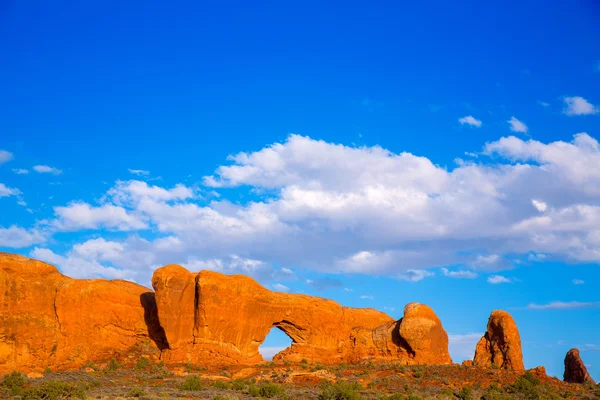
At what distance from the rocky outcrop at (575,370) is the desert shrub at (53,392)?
3166 centimetres

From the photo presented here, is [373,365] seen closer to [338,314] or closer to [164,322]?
[338,314]

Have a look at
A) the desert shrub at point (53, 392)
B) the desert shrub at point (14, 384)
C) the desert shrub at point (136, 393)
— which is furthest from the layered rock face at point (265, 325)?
the desert shrub at point (53, 392)

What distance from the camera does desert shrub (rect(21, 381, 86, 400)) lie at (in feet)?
95.3

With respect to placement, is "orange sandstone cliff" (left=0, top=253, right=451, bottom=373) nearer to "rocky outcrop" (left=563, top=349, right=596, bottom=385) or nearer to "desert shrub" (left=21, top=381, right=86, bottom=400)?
"rocky outcrop" (left=563, top=349, right=596, bottom=385)

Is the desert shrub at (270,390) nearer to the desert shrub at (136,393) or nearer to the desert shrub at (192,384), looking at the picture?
the desert shrub at (192,384)

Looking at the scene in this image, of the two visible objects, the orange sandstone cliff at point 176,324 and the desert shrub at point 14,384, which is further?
the orange sandstone cliff at point 176,324

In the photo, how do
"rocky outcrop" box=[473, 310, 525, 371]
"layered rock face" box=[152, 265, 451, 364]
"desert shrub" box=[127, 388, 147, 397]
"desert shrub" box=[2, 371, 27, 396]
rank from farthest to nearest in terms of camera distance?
"rocky outcrop" box=[473, 310, 525, 371], "layered rock face" box=[152, 265, 451, 364], "desert shrub" box=[2, 371, 27, 396], "desert shrub" box=[127, 388, 147, 397]

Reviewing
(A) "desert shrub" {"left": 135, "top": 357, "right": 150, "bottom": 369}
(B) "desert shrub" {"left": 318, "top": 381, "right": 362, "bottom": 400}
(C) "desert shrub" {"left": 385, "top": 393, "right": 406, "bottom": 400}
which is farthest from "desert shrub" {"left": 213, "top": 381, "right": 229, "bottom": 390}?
(C) "desert shrub" {"left": 385, "top": 393, "right": 406, "bottom": 400}

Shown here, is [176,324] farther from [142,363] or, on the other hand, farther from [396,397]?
[396,397]

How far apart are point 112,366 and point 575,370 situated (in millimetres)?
30325

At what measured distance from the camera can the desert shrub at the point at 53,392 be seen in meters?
29.1

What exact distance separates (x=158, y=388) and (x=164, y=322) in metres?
8.79

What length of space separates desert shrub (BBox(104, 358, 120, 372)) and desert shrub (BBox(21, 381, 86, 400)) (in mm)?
11369

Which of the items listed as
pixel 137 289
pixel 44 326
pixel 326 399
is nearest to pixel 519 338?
pixel 326 399
